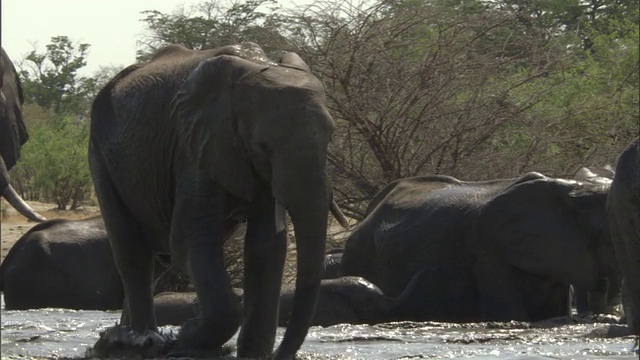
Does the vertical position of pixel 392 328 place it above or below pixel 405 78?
below

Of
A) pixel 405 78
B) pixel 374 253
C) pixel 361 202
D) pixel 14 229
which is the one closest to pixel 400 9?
pixel 405 78

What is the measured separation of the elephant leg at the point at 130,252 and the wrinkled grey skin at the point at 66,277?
506 centimetres

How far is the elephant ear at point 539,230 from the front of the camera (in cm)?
1038

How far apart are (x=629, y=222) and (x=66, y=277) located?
19.7 feet

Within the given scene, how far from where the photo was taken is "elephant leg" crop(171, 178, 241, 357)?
6.88 metres

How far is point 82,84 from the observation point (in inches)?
1988

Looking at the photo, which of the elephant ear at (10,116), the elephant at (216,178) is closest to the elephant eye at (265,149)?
the elephant at (216,178)

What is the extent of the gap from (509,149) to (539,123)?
399 millimetres

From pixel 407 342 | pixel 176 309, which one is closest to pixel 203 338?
pixel 407 342

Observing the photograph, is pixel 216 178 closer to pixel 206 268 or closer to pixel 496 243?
pixel 206 268

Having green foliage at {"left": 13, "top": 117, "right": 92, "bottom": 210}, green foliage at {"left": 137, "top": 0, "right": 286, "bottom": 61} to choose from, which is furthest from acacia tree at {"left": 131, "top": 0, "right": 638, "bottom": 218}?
green foliage at {"left": 13, "top": 117, "right": 92, "bottom": 210}

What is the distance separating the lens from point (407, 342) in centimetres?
869

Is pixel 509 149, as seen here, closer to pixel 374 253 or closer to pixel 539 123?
pixel 539 123

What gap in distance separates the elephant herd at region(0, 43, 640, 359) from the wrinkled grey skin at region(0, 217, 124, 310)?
1.85 m
